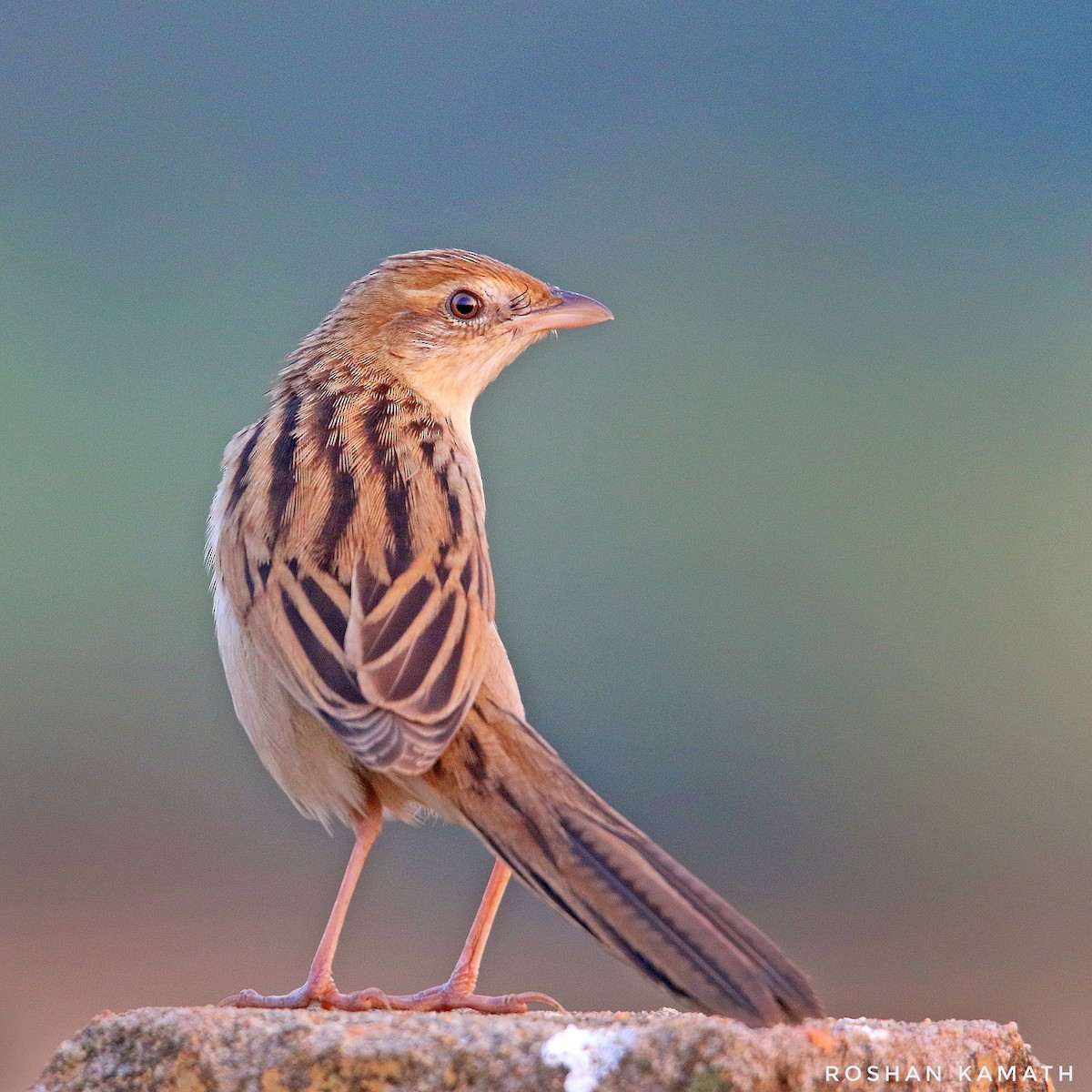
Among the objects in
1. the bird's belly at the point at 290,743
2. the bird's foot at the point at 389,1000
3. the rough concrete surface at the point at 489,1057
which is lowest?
the rough concrete surface at the point at 489,1057

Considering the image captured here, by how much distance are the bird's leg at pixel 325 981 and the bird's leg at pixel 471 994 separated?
53mm

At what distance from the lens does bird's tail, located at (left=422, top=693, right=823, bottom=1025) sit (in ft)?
7.87

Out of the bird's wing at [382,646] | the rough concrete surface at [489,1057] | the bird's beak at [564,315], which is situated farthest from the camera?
the bird's beak at [564,315]

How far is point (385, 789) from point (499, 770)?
1.74 ft

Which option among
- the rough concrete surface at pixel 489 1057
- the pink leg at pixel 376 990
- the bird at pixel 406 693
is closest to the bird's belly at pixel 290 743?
the bird at pixel 406 693

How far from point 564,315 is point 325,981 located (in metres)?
2.57

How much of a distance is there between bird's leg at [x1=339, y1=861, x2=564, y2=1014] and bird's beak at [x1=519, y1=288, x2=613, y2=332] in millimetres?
2122

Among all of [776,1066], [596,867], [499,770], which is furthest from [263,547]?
[776,1066]

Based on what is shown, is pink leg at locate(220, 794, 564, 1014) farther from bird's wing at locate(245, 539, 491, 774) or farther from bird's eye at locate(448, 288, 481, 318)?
bird's eye at locate(448, 288, 481, 318)

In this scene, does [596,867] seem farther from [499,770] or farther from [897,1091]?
[897,1091]

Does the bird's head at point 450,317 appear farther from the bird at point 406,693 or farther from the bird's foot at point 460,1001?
the bird's foot at point 460,1001

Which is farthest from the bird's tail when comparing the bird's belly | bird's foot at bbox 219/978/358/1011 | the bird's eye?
the bird's eye

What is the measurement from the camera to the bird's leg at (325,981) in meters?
3.19

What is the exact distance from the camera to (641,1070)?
2393mm
